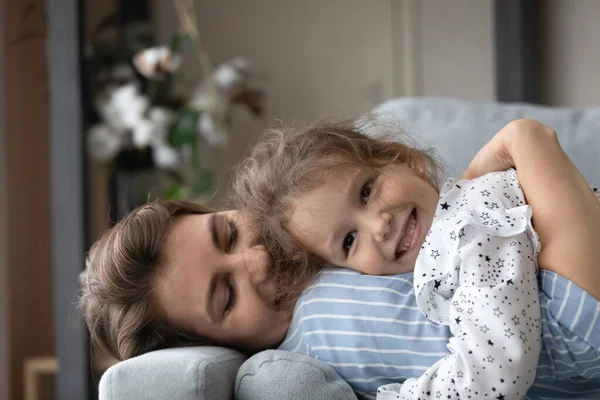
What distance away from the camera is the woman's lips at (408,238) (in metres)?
1.08

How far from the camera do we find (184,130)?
2.39 m

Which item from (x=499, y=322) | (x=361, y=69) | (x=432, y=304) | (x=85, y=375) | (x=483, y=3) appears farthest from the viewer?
(x=361, y=69)

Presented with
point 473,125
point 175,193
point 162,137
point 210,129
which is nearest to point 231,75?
point 210,129

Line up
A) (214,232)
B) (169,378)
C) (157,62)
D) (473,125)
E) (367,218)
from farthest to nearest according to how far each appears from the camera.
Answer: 1. (157,62)
2. (473,125)
3. (214,232)
4. (367,218)
5. (169,378)

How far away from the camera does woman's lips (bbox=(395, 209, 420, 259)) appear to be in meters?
1.08

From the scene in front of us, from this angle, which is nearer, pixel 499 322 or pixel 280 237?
pixel 499 322

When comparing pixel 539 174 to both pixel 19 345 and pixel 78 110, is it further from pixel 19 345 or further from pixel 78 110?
pixel 19 345

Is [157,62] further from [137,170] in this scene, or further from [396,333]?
[396,333]

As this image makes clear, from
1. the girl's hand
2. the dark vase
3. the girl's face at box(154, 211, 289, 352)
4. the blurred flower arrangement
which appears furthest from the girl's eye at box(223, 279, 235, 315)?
the dark vase

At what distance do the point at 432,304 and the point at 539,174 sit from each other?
0.23m

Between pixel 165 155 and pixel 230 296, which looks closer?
pixel 230 296

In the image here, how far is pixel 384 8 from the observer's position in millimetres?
2893

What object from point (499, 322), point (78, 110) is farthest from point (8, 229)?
point (499, 322)

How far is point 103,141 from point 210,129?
0.33m
